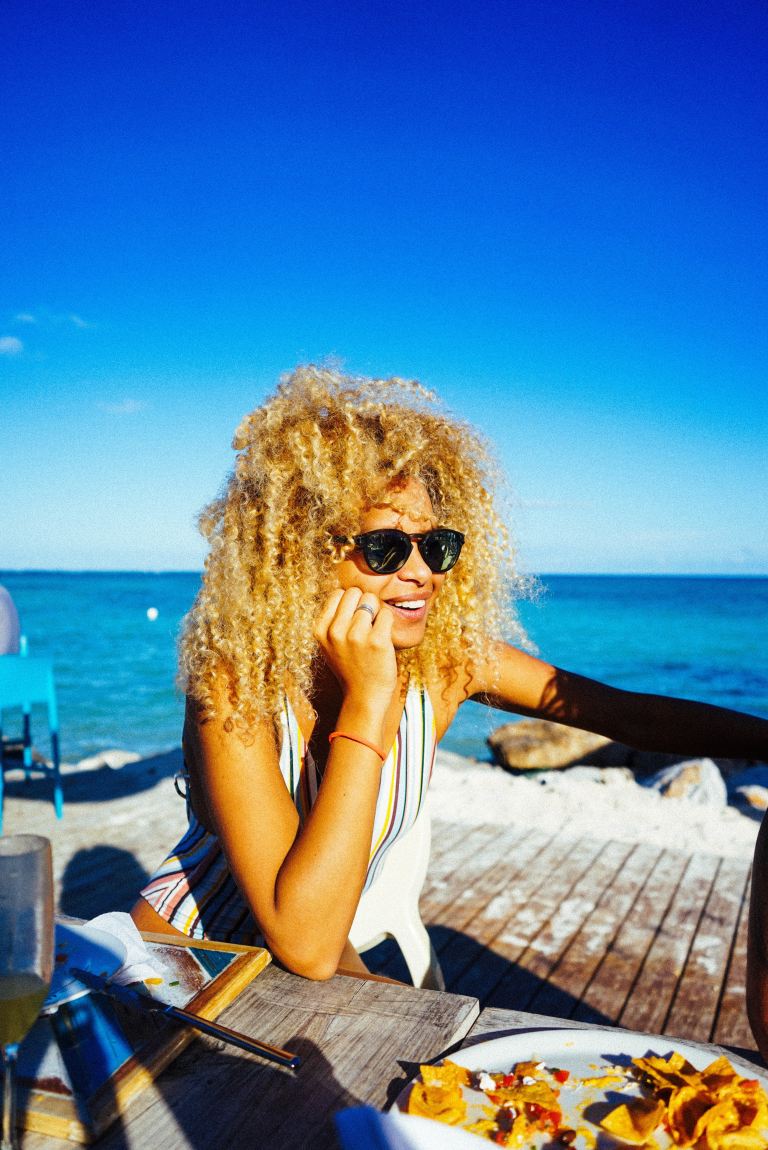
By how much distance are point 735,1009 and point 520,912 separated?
1.15 m

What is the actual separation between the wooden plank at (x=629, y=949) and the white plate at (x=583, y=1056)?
208 cm

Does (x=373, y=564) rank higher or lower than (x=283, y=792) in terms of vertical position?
higher

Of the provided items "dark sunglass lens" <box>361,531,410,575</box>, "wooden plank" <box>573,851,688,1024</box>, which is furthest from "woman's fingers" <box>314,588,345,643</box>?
"wooden plank" <box>573,851,688,1024</box>

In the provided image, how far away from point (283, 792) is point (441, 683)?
84cm

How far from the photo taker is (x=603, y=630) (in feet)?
125

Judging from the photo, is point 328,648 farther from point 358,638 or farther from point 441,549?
point 441,549

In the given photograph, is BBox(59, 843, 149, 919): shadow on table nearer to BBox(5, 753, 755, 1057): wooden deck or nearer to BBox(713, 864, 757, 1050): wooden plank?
BBox(5, 753, 755, 1057): wooden deck

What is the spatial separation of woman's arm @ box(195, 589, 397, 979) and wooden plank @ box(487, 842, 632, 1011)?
1930 mm

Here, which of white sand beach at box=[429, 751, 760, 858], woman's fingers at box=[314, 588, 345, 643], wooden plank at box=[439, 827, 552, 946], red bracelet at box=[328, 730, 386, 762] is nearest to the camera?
red bracelet at box=[328, 730, 386, 762]

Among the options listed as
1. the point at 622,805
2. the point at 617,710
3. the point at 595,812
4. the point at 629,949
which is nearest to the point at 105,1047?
the point at 617,710

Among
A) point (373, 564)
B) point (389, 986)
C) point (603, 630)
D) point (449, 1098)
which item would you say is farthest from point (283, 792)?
point (603, 630)

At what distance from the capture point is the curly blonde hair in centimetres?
205

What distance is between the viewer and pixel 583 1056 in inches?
45.4

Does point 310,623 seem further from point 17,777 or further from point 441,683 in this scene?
point 17,777
